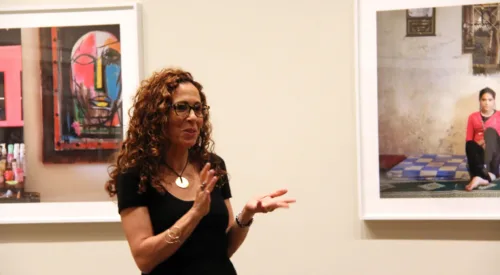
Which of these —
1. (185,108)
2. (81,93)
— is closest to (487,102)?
(185,108)

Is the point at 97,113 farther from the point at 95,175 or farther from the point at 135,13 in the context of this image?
the point at 135,13

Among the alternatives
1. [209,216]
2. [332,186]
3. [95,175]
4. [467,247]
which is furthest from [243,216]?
[467,247]

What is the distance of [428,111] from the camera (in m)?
2.21

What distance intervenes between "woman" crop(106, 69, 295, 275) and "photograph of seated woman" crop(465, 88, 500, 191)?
1.02 meters

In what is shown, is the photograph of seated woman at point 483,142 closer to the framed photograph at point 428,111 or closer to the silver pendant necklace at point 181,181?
the framed photograph at point 428,111

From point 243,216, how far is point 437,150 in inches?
38.8

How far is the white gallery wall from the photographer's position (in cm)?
225

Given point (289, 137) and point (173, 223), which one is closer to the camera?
point (173, 223)

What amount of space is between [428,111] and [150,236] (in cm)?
131

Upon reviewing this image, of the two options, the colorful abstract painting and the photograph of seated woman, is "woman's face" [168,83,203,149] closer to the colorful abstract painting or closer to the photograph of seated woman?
the colorful abstract painting

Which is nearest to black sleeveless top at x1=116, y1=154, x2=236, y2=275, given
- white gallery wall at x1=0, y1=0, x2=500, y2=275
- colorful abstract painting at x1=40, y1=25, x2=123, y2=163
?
white gallery wall at x1=0, y1=0, x2=500, y2=275

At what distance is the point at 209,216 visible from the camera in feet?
5.06

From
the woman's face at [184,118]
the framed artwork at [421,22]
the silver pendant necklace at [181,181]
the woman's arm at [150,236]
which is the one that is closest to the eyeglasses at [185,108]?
the woman's face at [184,118]

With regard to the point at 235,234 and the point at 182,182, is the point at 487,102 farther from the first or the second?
the point at 182,182
